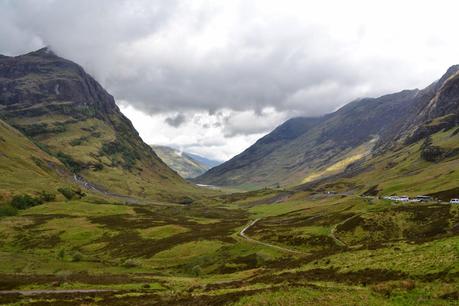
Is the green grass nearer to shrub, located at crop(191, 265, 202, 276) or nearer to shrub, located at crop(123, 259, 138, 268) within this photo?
shrub, located at crop(123, 259, 138, 268)

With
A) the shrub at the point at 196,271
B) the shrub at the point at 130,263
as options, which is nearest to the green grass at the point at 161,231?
the shrub at the point at 130,263

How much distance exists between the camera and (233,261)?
8138 cm

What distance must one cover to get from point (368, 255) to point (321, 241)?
4007cm

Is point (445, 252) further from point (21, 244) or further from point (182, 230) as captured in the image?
point (21, 244)

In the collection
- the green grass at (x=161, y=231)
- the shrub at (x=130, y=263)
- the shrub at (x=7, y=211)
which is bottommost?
the shrub at (x=130, y=263)

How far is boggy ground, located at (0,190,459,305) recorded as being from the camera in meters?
33.3

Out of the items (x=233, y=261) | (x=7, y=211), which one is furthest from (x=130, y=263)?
(x=7, y=211)

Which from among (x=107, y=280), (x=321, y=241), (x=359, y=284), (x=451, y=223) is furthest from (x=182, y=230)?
(x=359, y=284)

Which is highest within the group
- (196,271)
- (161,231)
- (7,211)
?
(7,211)

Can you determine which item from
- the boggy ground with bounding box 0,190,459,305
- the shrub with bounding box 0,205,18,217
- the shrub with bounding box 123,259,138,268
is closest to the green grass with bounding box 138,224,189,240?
the boggy ground with bounding box 0,190,459,305

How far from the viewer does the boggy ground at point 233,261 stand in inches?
1312

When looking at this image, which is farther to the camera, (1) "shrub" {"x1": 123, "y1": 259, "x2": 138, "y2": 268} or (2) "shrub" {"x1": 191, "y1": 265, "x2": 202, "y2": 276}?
(1) "shrub" {"x1": 123, "y1": 259, "x2": 138, "y2": 268}

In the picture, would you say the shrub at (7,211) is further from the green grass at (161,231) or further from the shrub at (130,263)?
the shrub at (130,263)

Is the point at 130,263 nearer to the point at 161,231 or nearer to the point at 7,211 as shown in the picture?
the point at 161,231
